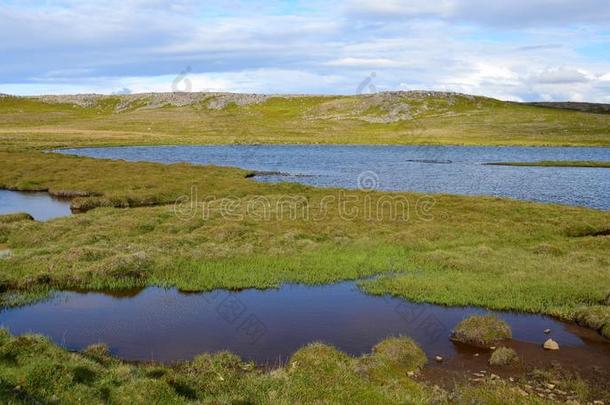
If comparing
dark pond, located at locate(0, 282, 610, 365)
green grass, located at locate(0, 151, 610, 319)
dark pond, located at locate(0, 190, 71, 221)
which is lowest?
dark pond, located at locate(0, 282, 610, 365)

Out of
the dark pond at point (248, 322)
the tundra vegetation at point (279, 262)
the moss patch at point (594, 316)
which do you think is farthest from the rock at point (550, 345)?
the moss patch at point (594, 316)

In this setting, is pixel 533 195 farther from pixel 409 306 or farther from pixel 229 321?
pixel 229 321

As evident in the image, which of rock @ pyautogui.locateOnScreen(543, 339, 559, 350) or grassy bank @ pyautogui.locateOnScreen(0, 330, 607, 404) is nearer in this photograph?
grassy bank @ pyautogui.locateOnScreen(0, 330, 607, 404)

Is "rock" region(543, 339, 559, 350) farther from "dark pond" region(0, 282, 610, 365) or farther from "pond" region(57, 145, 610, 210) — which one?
"pond" region(57, 145, 610, 210)

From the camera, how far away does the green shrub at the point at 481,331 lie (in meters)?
21.2

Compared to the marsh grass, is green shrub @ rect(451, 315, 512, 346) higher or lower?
lower

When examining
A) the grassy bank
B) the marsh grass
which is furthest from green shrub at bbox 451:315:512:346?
the marsh grass

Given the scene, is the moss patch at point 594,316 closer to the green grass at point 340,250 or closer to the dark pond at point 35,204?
the green grass at point 340,250

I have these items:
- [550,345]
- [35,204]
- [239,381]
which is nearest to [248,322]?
[239,381]

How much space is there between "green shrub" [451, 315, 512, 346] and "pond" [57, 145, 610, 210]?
124 feet

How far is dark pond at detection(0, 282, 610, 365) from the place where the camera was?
827 inches

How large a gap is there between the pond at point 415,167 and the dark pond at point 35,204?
2658 centimetres

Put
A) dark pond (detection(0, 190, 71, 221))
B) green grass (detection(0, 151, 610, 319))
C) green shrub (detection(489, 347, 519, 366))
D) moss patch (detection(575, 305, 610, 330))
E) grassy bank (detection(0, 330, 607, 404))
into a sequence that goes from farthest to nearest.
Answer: dark pond (detection(0, 190, 71, 221)) → green grass (detection(0, 151, 610, 319)) → moss patch (detection(575, 305, 610, 330)) → green shrub (detection(489, 347, 519, 366)) → grassy bank (detection(0, 330, 607, 404))

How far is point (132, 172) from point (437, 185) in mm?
37204
